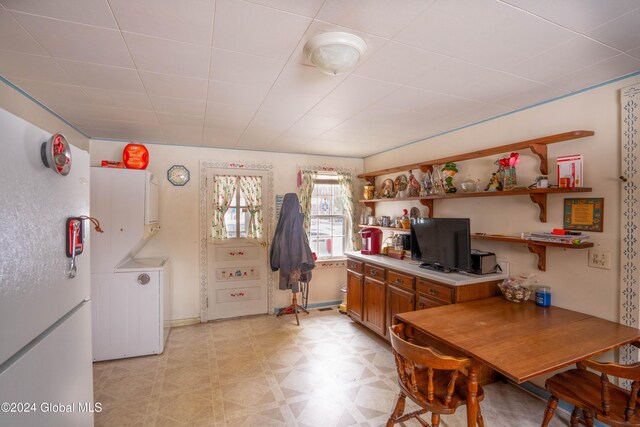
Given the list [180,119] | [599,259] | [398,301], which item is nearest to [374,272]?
[398,301]

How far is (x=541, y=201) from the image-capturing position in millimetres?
2334

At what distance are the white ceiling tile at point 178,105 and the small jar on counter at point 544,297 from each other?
307 cm

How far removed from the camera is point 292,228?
3.99 meters

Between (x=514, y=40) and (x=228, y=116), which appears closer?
(x=514, y=40)

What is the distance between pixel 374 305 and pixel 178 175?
9.88 ft

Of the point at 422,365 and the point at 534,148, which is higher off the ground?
the point at 534,148

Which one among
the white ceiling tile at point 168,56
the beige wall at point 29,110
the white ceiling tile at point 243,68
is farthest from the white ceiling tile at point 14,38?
the white ceiling tile at point 243,68

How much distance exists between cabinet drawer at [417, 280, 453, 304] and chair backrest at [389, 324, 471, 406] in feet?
3.18

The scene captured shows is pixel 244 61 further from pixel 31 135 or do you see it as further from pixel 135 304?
pixel 135 304

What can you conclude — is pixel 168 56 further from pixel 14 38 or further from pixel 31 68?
pixel 31 68

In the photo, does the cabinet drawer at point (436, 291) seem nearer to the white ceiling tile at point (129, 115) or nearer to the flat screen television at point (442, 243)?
the flat screen television at point (442, 243)

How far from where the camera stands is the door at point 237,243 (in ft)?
13.5

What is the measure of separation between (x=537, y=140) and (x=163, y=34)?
2.63 metres

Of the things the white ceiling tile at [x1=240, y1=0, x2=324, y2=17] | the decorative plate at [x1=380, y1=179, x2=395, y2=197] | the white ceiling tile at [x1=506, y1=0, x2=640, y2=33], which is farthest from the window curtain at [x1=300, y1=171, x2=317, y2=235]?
the white ceiling tile at [x1=506, y1=0, x2=640, y2=33]
